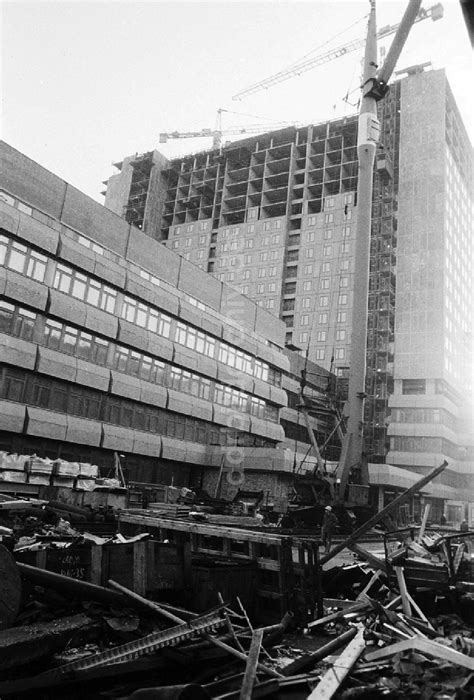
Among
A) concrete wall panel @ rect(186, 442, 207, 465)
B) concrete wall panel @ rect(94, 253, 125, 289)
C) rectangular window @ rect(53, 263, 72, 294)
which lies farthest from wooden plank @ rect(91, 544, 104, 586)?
concrete wall panel @ rect(186, 442, 207, 465)

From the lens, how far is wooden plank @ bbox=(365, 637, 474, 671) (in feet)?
17.4

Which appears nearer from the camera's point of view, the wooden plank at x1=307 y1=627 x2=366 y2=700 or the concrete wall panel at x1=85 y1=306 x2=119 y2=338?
the wooden plank at x1=307 y1=627 x2=366 y2=700

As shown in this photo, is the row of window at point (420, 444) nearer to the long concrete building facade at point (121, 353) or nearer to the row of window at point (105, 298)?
the long concrete building facade at point (121, 353)

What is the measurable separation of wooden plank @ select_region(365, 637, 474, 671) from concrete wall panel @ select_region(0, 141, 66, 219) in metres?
31.5

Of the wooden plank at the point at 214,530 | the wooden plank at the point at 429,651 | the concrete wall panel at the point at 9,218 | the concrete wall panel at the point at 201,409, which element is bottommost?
the wooden plank at the point at 429,651

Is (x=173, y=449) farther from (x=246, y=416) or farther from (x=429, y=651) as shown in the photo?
(x=429, y=651)

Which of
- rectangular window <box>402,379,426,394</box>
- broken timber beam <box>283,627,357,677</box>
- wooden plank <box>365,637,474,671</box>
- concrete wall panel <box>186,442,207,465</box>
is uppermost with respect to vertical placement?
rectangular window <box>402,379,426,394</box>

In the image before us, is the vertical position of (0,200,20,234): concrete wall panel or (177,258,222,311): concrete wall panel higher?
(177,258,222,311): concrete wall panel

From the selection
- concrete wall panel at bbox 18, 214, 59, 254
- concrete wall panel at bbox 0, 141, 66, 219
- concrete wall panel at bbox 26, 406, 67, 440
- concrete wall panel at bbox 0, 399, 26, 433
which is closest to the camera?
concrete wall panel at bbox 0, 399, 26, 433

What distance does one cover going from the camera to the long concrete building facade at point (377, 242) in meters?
79.1

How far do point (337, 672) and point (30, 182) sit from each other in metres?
32.9

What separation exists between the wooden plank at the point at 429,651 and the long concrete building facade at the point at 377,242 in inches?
2614

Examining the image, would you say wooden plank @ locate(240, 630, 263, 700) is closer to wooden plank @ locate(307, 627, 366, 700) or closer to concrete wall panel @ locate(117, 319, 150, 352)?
wooden plank @ locate(307, 627, 366, 700)

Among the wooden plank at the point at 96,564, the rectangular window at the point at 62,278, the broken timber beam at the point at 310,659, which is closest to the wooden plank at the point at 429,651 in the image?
the broken timber beam at the point at 310,659
